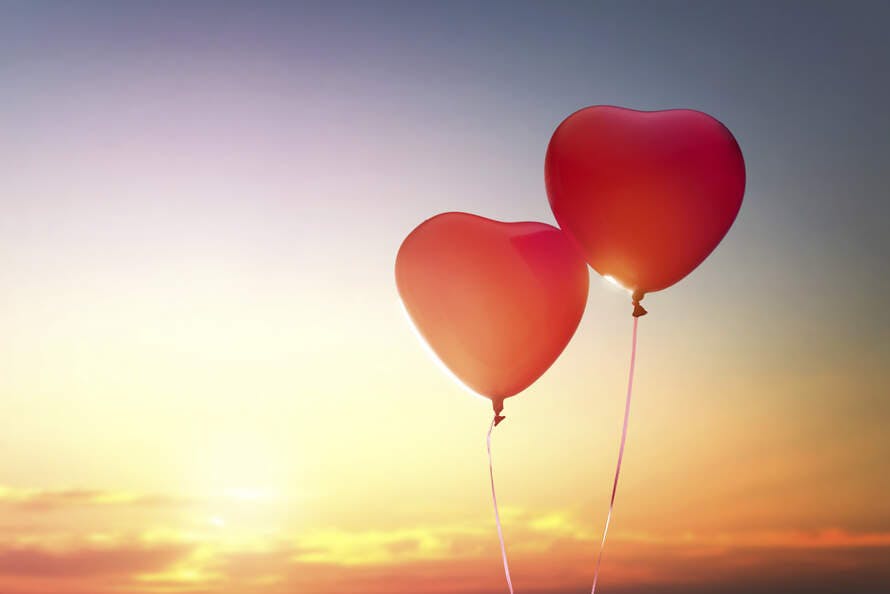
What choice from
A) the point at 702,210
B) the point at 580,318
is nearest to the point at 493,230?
the point at 580,318

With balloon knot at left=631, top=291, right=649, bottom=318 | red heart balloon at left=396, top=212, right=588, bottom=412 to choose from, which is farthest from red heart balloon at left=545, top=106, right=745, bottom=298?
red heart balloon at left=396, top=212, right=588, bottom=412

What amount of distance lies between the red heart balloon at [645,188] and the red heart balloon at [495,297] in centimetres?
29

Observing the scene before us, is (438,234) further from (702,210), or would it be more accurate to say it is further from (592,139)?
(702,210)

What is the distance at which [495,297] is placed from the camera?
6.52 metres

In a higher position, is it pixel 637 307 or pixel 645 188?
pixel 645 188

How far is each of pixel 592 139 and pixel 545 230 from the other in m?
0.70

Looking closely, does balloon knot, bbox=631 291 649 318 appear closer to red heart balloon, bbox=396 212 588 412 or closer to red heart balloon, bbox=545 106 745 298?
red heart balloon, bbox=545 106 745 298

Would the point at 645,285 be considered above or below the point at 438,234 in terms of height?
below

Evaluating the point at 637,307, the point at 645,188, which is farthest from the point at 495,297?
the point at 645,188

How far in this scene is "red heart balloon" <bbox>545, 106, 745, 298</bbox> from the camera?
620 cm

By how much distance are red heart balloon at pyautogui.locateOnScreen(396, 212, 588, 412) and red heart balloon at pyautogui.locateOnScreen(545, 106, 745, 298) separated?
0.95 ft

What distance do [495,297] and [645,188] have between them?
A: 1072mm

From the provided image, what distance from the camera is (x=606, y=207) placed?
625 cm

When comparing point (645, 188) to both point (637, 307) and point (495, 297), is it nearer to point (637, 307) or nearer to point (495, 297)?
point (637, 307)
